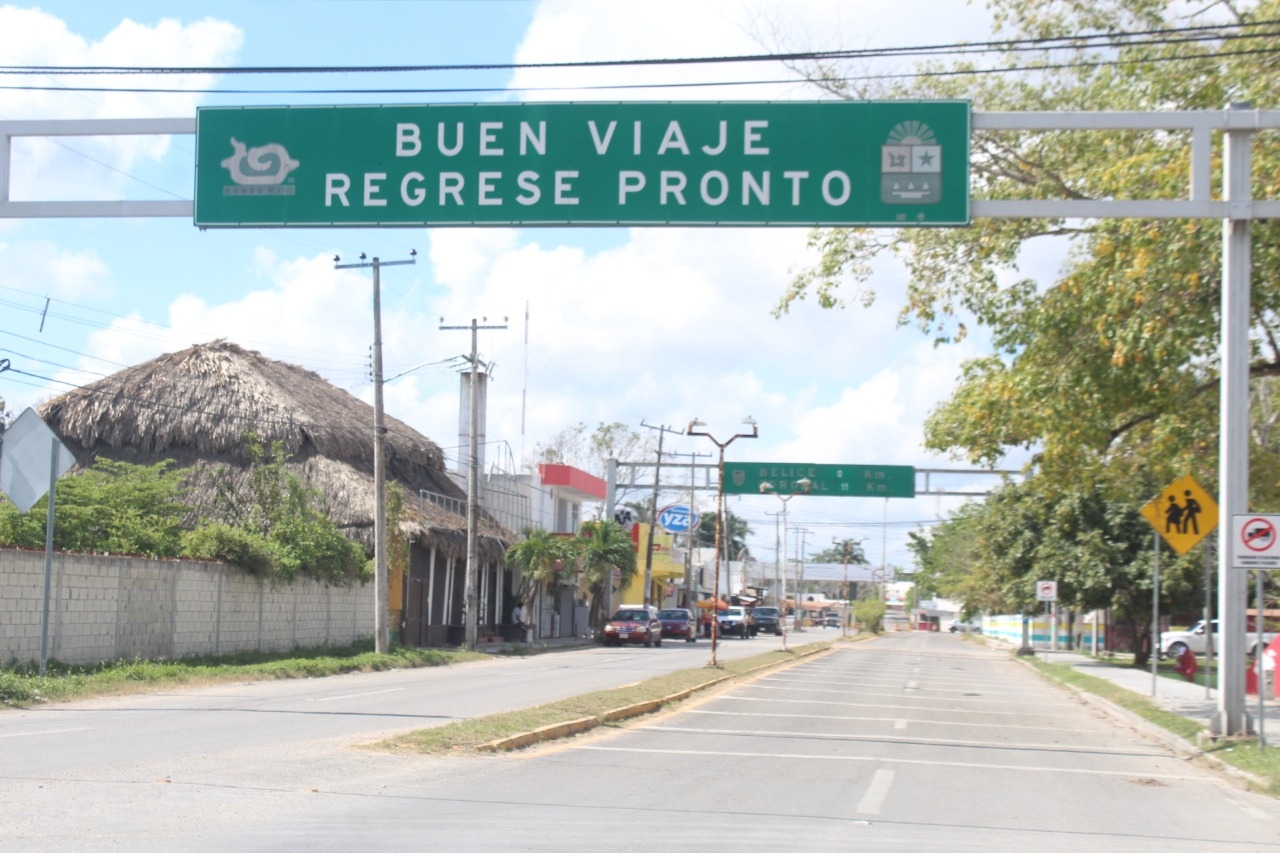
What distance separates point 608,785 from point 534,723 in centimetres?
391

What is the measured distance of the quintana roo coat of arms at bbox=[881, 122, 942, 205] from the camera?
13.7 metres

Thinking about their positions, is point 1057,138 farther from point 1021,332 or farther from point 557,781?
point 557,781

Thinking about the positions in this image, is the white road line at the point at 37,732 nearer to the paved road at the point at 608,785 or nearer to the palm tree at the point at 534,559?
the paved road at the point at 608,785

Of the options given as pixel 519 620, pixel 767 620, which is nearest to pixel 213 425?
pixel 519 620

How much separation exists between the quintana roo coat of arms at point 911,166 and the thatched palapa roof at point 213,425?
26.9 meters

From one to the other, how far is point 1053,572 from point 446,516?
19762 millimetres

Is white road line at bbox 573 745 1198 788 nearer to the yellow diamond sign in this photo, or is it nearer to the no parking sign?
the no parking sign

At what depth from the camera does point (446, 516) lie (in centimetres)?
4384

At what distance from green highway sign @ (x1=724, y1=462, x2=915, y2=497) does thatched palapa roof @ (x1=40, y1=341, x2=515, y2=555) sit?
14.0 meters

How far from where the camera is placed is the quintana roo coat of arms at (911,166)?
13.7 meters

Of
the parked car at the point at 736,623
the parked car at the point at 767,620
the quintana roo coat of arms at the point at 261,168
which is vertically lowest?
the parked car at the point at 767,620

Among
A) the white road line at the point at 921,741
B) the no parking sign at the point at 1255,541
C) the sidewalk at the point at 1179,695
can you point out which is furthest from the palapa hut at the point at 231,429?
the no parking sign at the point at 1255,541

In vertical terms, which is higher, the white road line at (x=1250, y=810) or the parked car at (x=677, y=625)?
the white road line at (x=1250, y=810)

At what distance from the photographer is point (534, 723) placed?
15.0 m
